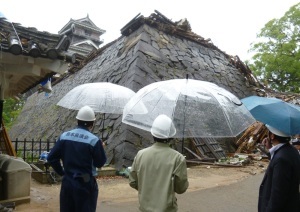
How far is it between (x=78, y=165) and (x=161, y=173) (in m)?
1.13

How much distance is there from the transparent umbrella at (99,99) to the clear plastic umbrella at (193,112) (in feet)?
8.92

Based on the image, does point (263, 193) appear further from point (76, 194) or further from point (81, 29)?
point (81, 29)

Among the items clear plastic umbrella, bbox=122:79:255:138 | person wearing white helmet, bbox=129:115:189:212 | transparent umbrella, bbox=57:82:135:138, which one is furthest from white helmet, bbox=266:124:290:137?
transparent umbrella, bbox=57:82:135:138

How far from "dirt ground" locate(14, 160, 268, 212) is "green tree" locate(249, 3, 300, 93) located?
49.3ft

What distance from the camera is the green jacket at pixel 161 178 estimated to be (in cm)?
273

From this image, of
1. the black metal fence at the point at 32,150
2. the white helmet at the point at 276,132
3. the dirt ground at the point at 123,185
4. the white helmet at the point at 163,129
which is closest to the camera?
the white helmet at the point at 276,132

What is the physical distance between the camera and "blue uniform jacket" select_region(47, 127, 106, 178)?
11.2 feet

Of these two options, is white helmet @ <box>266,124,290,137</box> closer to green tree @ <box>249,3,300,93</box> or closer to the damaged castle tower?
the damaged castle tower

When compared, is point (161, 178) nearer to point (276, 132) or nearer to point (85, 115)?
point (276, 132)

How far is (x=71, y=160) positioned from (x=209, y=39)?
1486cm

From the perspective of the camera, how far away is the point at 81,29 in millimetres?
35125

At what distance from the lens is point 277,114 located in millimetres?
2773

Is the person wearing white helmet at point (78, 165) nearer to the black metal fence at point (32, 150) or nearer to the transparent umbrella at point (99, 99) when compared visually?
the transparent umbrella at point (99, 99)

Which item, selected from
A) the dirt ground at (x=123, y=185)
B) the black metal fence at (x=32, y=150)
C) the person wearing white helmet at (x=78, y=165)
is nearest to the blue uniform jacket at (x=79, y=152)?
the person wearing white helmet at (x=78, y=165)
